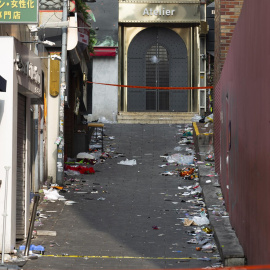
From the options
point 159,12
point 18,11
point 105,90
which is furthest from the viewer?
point 105,90

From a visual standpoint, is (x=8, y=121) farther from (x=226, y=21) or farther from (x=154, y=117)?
(x=154, y=117)

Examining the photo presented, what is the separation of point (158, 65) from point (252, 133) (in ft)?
82.2

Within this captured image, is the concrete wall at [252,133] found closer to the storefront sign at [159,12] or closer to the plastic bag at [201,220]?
the plastic bag at [201,220]

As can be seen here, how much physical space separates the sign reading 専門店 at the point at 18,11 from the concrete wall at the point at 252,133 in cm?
314

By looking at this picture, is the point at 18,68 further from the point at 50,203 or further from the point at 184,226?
the point at 50,203

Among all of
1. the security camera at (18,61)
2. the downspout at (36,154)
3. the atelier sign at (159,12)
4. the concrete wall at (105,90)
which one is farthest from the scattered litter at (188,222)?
the atelier sign at (159,12)

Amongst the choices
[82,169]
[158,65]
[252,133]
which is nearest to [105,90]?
[158,65]

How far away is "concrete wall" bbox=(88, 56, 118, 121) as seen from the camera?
107 feet

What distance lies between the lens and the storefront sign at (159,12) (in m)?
32.2

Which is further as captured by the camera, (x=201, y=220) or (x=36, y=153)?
(x=36, y=153)

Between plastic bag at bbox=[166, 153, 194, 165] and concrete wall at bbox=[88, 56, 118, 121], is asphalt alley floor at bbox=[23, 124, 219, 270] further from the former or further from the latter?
concrete wall at bbox=[88, 56, 118, 121]

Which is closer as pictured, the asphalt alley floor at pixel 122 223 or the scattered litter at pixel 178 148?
the asphalt alley floor at pixel 122 223

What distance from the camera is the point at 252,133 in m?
8.32

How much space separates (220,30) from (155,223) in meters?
6.76
